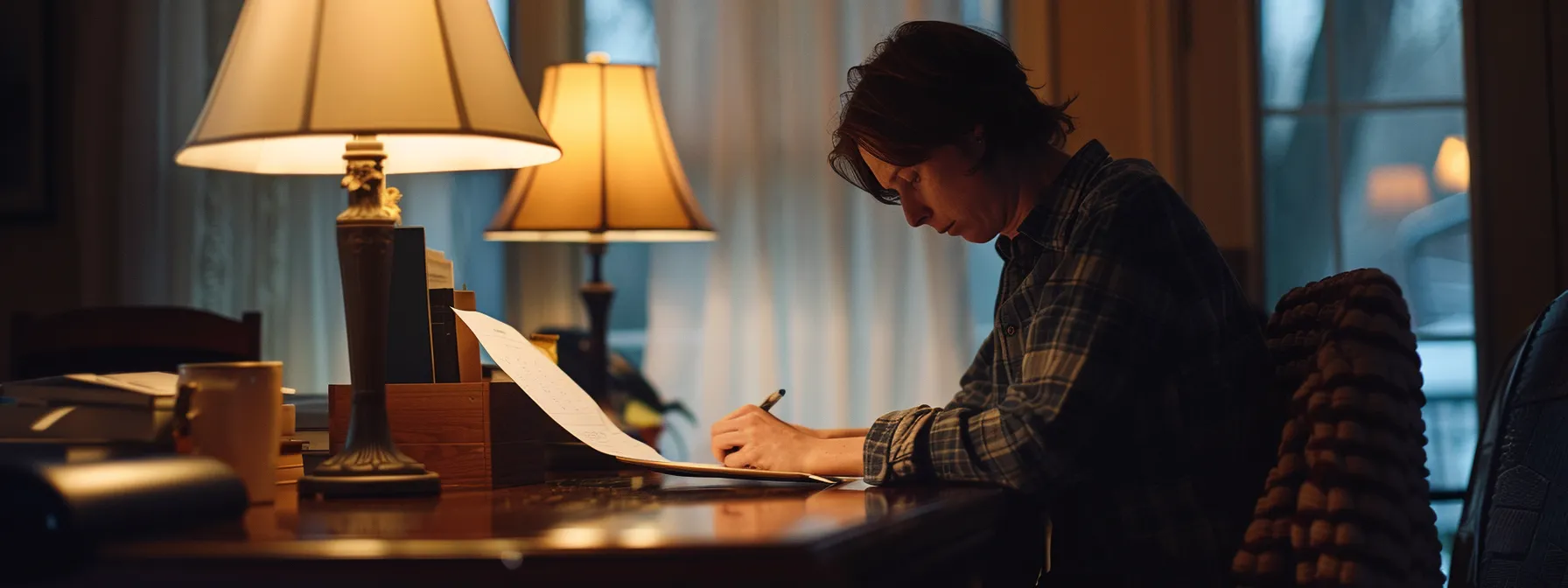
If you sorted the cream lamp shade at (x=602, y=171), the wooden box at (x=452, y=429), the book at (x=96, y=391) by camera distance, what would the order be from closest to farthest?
the book at (x=96, y=391), the wooden box at (x=452, y=429), the cream lamp shade at (x=602, y=171)

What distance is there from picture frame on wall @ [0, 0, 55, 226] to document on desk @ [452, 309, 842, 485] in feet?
8.24

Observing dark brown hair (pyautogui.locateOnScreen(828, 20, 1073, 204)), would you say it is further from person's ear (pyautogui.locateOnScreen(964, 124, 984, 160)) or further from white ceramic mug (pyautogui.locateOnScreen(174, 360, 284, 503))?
white ceramic mug (pyautogui.locateOnScreen(174, 360, 284, 503))

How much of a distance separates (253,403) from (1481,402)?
8.64 feet

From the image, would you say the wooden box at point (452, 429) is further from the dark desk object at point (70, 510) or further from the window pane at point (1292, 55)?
the window pane at point (1292, 55)

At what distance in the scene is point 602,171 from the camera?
2244 millimetres

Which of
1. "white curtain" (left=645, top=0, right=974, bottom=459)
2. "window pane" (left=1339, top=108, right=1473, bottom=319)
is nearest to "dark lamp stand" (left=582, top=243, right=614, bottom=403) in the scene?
"white curtain" (left=645, top=0, right=974, bottom=459)

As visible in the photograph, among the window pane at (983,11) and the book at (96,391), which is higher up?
the window pane at (983,11)

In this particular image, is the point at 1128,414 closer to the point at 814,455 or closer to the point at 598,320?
the point at 814,455

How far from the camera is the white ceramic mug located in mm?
961

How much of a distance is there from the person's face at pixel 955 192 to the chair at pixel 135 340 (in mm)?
1383

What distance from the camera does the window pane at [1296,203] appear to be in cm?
290

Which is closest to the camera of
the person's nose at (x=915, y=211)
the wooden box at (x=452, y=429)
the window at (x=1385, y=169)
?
the wooden box at (x=452, y=429)

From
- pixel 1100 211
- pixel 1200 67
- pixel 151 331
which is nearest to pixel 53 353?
pixel 151 331

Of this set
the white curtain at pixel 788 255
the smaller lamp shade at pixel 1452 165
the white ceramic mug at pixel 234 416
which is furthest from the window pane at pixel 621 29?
the white ceramic mug at pixel 234 416
